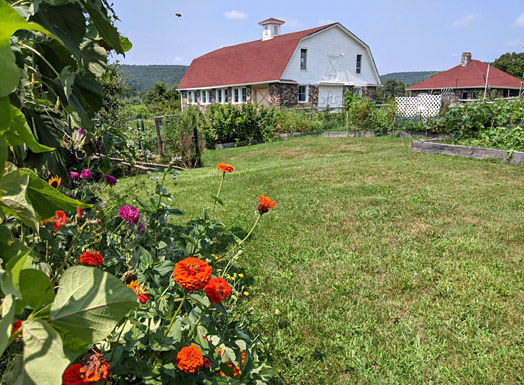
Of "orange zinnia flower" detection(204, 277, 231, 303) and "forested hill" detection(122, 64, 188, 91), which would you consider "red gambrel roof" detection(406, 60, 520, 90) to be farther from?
"forested hill" detection(122, 64, 188, 91)

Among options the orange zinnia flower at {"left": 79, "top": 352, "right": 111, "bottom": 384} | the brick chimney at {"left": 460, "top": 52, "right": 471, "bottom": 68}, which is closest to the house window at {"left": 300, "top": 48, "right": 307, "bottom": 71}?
the brick chimney at {"left": 460, "top": 52, "right": 471, "bottom": 68}

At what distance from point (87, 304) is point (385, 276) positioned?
3.25 meters

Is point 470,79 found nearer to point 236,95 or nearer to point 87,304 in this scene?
point 236,95

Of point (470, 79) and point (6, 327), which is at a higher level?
point (470, 79)

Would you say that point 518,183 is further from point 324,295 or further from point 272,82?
point 272,82

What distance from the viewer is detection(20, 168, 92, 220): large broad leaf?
0.48 m

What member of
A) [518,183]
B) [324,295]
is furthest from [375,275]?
[518,183]

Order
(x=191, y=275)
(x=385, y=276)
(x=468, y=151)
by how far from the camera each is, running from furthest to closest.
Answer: (x=468, y=151), (x=385, y=276), (x=191, y=275)

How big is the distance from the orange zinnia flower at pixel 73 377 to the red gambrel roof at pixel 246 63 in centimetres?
2300

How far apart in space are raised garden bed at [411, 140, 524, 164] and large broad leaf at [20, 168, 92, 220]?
9.15m

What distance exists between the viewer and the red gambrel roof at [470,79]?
29880 mm

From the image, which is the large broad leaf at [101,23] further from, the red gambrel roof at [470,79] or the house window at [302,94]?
the red gambrel roof at [470,79]

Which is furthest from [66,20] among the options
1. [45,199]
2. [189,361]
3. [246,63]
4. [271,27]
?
[271,27]

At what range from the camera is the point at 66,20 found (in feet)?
2.59
